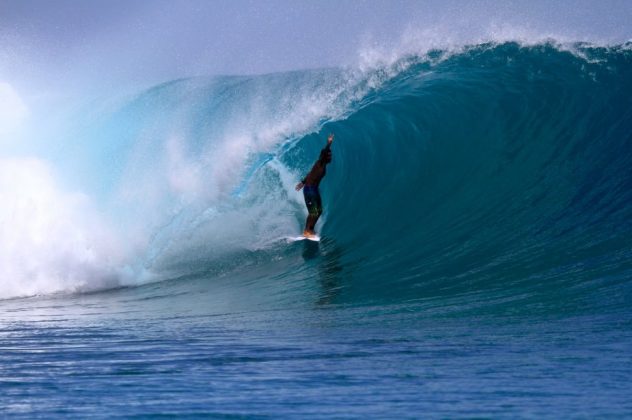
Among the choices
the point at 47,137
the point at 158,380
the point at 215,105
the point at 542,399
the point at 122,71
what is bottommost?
the point at 542,399

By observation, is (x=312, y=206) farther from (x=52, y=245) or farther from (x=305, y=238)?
(x=52, y=245)

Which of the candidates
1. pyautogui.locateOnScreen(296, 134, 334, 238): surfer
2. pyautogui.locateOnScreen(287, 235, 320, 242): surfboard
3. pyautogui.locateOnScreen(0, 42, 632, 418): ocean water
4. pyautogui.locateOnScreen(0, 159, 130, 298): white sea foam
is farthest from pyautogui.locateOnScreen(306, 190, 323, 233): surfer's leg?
pyautogui.locateOnScreen(0, 159, 130, 298): white sea foam

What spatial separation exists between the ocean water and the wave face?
46 mm

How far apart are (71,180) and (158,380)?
14422 mm

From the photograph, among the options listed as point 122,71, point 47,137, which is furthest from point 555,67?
point 122,71

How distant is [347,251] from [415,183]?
2251 mm

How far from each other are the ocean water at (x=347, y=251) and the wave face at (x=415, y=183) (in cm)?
5

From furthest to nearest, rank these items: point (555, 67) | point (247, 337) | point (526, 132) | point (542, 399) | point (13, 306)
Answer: point (555, 67), point (526, 132), point (13, 306), point (247, 337), point (542, 399)

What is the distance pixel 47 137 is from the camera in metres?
23.2

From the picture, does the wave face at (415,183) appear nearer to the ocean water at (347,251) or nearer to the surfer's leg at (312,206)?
the ocean water at (347,251)

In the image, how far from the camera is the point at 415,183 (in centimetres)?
1206

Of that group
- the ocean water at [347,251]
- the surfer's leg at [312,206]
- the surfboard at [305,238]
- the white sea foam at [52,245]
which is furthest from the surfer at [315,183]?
the white sea foam at [52,245]

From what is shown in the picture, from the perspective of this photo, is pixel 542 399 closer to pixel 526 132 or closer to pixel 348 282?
pixel 348 282

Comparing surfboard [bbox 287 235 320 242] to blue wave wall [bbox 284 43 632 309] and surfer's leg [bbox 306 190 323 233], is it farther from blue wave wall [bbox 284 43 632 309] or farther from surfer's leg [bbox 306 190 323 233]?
blue wave wall [bbox 284 43 632 309]
